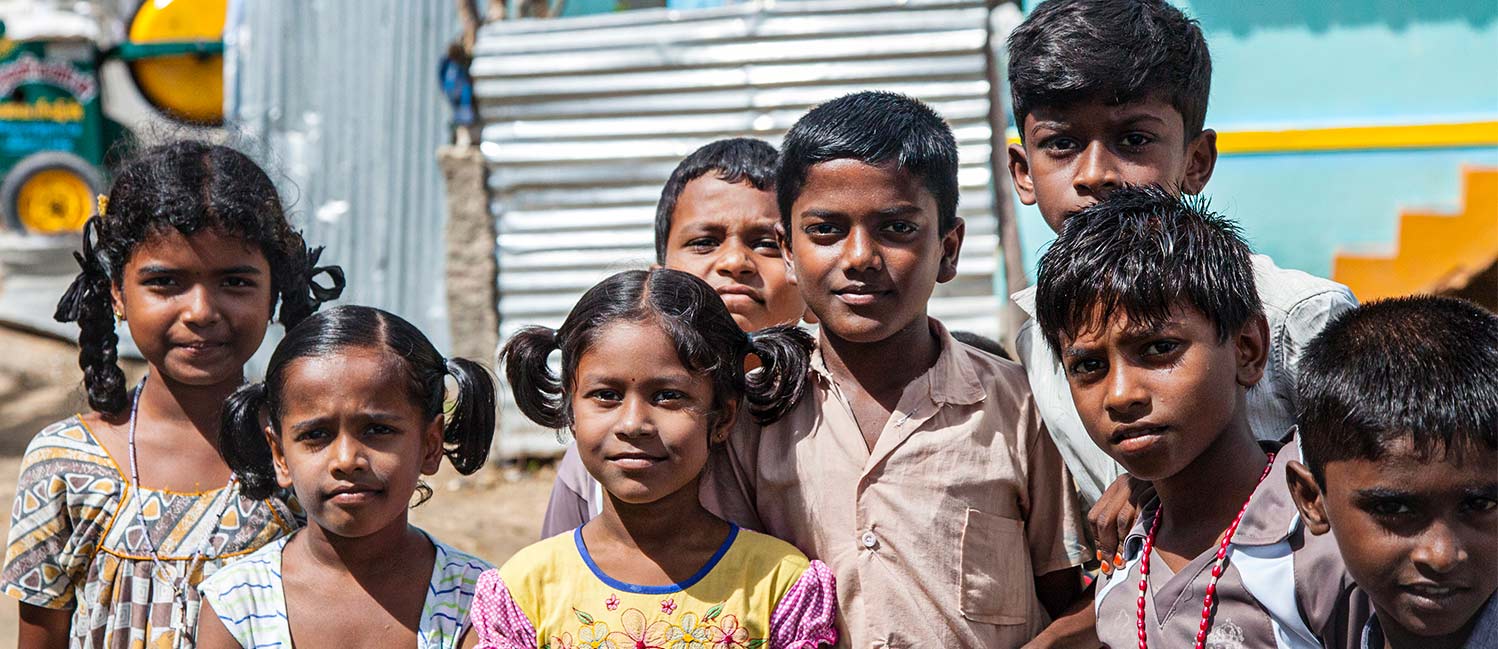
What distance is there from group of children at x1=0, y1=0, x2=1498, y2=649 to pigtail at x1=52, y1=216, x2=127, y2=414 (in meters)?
0.02

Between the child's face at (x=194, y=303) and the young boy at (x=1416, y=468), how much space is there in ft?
6.16

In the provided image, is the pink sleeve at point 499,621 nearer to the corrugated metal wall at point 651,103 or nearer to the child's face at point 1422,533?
the child's face at point 1422,533

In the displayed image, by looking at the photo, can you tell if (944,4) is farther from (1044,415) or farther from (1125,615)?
(1125,615)

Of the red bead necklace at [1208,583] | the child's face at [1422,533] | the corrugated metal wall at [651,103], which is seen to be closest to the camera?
the child's face at [1422,533]

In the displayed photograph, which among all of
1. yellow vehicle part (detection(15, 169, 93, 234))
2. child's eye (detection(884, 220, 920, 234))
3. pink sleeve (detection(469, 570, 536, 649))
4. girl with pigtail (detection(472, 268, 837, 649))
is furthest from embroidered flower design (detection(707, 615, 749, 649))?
yellow vehicle part (detection(15, 169, 93, 234))

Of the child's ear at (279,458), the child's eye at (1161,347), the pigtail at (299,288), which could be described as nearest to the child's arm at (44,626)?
the child's ear at (279,458)

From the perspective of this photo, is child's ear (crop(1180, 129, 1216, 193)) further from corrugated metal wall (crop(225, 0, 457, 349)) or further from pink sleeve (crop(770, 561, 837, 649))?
corrugated metal wall (crop(225, 0, 457, 349))

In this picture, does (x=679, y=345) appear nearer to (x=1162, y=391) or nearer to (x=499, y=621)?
(x=499, y=621)

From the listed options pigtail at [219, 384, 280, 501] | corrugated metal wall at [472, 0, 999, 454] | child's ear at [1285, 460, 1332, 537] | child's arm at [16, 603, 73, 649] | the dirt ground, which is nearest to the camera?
child's ear at [1285, 460, 1332, 537]

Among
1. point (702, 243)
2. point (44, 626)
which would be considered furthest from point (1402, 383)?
point (44, 626)

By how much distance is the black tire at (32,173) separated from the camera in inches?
335

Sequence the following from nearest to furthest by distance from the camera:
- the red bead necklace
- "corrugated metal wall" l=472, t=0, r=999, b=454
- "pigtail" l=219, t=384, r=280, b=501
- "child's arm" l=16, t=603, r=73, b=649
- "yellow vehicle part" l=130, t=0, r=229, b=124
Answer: the red bead necklace → "pigtail" l=219, t=384, r=280, b=501 → "child's arm" l=16, t=603, r=73, b=649 → "corrugated metal wall" l=472, t=0, r=999, b=454 → "yellow vehicle part" l=130, t=0, r=229, b=124

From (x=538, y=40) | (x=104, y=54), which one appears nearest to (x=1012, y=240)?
(x=538, y=40)

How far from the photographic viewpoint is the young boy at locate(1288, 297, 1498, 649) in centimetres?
158
